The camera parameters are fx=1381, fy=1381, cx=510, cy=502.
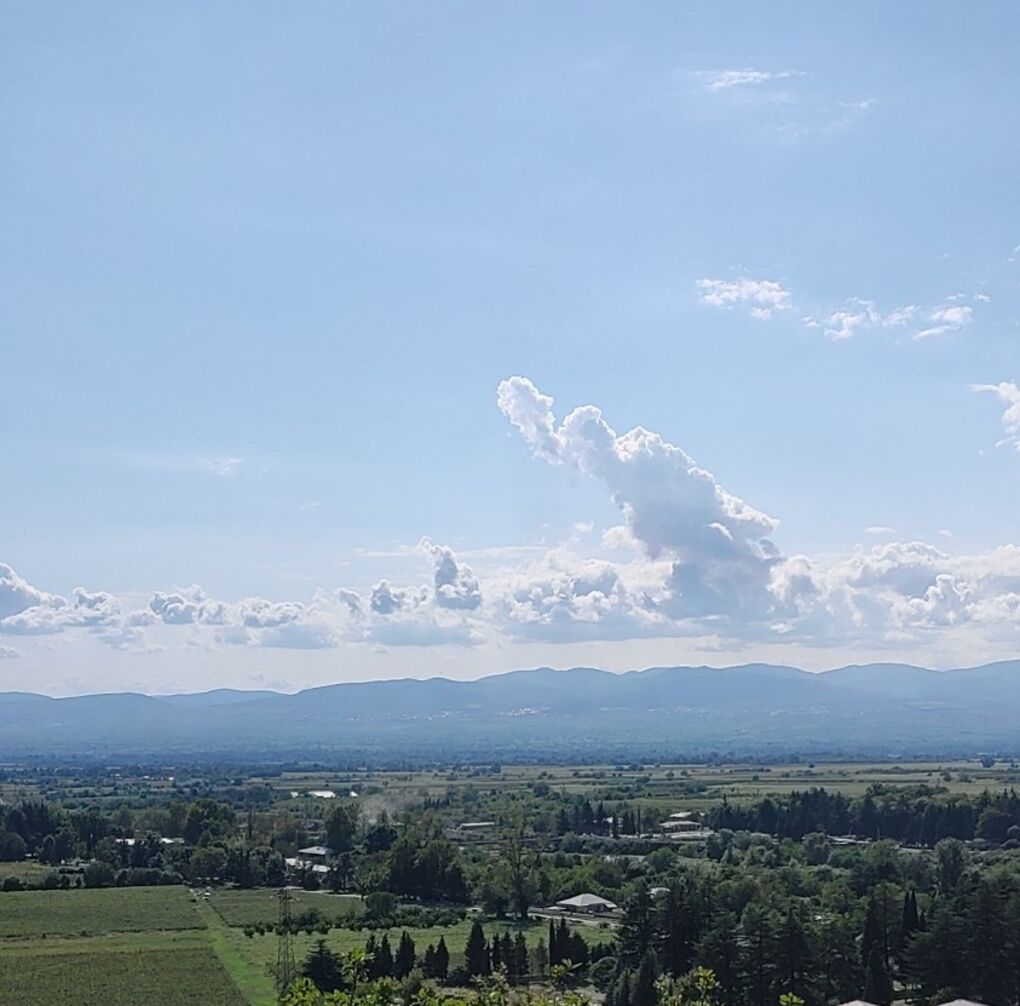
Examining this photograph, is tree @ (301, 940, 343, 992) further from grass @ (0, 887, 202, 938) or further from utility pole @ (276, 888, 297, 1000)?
grass @ (0, 887, 202, 938)

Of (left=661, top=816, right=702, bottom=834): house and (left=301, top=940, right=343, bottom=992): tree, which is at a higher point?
(left=301, top=940, right=343, bottom=992): tree

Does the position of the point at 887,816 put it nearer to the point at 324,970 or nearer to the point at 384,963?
the point at 384,963

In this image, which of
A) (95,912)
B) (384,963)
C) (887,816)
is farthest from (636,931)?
(887,816)

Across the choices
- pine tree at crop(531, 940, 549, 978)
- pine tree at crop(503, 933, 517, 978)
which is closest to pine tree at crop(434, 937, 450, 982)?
pine tree at crop(503, 933, 517, 978)

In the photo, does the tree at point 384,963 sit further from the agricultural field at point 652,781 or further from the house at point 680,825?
the agricultural field at point 652,781

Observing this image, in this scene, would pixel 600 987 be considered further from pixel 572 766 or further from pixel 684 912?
pixel 572 766

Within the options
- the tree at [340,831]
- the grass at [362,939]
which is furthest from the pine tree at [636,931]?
the tree at [340,831]
